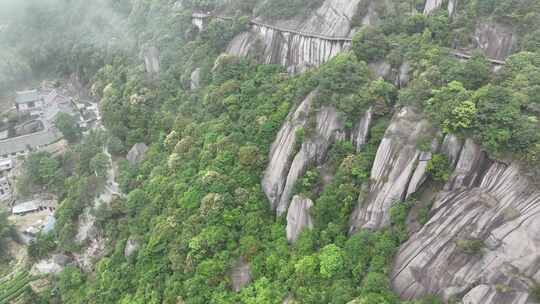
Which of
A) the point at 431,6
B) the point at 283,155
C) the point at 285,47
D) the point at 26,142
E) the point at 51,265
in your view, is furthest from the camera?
the point at 26,142

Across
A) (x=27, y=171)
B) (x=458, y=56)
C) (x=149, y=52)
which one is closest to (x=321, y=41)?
(x=458, y=56)

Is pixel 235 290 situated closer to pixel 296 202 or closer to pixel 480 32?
pixel 296 202

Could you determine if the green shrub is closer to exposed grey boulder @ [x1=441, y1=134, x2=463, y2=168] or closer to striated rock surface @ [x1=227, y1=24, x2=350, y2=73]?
striated rock surface @ [x1=227, y1=24, x2=350, y2=73]

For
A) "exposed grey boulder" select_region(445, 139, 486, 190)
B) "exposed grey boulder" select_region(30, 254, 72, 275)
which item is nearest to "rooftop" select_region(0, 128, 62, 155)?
"exposed grey boulder" select_region(30, 254, 72, 275)

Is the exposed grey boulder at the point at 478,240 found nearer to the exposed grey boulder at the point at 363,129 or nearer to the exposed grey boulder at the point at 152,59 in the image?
the exposed grey boulder at the point at 363,129

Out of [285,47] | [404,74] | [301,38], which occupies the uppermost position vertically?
[301,38]

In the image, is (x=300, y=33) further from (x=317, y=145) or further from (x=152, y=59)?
(x=152, y=59)

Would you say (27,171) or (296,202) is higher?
(296,202)

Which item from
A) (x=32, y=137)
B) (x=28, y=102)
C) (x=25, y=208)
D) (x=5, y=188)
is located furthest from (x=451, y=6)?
(x=28, y=102)
